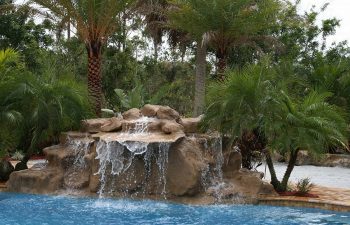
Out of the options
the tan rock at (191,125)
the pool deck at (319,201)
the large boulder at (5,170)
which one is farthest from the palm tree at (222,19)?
the large boulder at (5,170)

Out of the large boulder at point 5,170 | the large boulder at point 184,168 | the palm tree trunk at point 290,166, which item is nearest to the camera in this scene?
the large boulder at point 184,168

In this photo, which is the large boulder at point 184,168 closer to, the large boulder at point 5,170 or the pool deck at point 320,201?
the pool deck at point 320,201

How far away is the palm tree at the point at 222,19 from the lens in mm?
16000

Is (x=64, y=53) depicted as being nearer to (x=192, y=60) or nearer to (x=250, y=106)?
(x=192, y=60)

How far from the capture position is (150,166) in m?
11.0

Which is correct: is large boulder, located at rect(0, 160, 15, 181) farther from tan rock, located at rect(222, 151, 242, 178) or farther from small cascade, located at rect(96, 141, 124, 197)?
tan rock, located at rect(222, 151, 242, 178)

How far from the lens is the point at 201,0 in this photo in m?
16.2

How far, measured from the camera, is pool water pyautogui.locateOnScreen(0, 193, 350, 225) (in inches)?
332

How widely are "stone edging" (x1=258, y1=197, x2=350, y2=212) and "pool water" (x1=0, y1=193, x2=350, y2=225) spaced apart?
0.69 feet

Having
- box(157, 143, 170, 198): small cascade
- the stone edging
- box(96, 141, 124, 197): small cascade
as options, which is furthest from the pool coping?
box(96, 141, 124, 197): small cascade

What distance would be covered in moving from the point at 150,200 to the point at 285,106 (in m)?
3.51

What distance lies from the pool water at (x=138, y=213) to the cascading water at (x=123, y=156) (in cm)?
66

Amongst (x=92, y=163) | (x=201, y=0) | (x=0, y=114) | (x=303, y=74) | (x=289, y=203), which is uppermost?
(x=201, y=0)

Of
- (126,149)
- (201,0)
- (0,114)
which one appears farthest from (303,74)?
(0,114)
